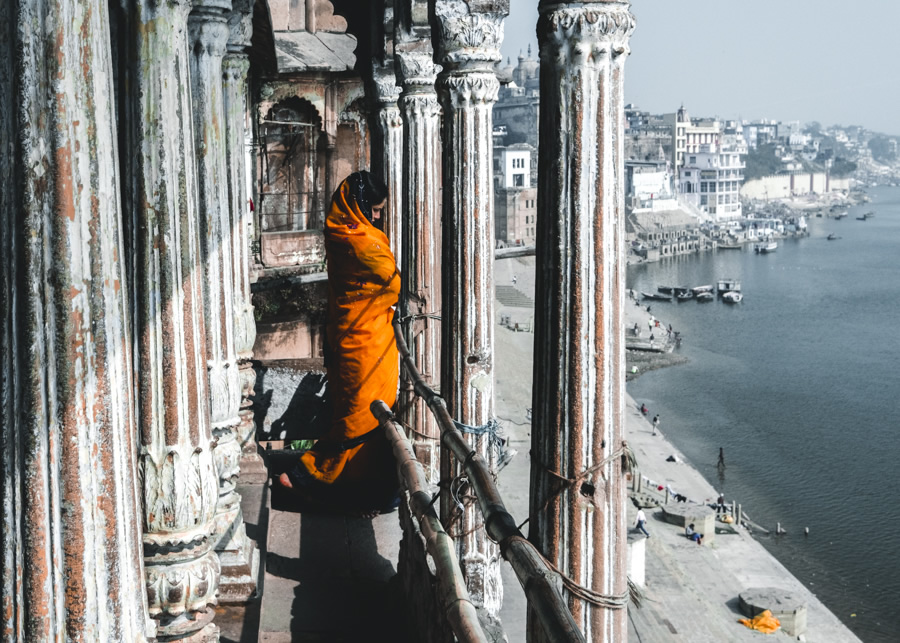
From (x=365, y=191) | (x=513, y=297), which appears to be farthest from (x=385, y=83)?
(x=513, y=297)

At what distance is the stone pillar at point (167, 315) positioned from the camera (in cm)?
286

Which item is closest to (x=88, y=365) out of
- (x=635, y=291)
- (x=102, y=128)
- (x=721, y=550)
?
(x=102, y=128)

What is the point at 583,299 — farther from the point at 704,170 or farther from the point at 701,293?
the point at 704,170

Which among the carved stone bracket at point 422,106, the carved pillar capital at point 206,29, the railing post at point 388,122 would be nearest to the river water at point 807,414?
the railing post at point 388,122

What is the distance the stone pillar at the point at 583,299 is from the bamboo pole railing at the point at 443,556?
305mm

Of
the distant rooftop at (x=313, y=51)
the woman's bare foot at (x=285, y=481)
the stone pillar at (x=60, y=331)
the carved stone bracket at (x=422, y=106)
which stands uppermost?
the distant rooftop at (x=313, y=51)

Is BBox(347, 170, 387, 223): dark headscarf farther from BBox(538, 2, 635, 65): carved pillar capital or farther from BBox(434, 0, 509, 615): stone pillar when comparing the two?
BBox(538, 2, 635, 65): carved pillar capital

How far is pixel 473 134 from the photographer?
489 cm

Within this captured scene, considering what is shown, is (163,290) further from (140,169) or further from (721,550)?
(721,550)

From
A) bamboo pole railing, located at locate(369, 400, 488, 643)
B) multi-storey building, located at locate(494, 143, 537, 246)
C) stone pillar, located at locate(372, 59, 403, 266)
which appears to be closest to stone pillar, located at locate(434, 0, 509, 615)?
bamboo pole railing, located at locate(369, 400, 488, 643)

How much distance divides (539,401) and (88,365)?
1.78 meters

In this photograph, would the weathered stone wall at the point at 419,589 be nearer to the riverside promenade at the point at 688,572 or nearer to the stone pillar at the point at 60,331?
the stone pillar at the point at 60,331

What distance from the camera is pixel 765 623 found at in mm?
19625

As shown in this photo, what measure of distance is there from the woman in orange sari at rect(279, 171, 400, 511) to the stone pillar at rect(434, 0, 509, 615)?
0.78 m
